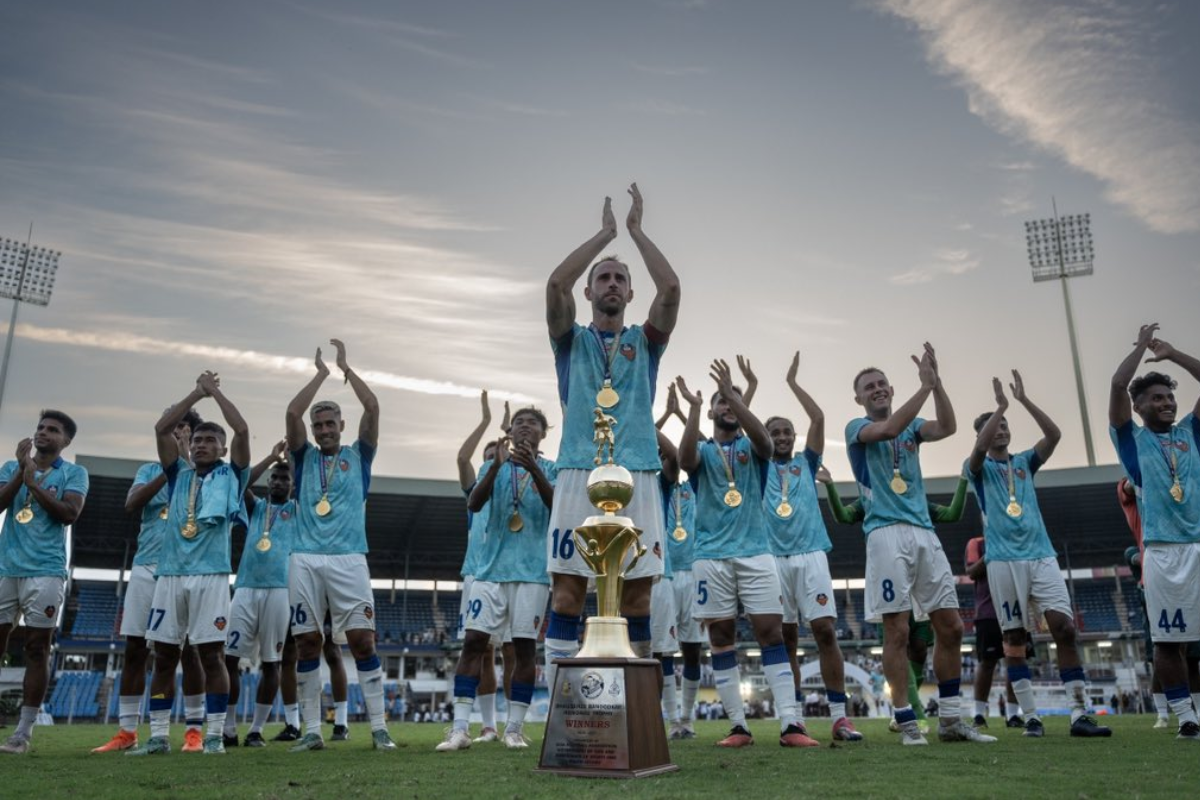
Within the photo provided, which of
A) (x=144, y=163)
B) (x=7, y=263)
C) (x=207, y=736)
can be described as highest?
(x=7, y=263)

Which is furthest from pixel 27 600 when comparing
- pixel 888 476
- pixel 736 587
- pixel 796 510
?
pixel 888 476

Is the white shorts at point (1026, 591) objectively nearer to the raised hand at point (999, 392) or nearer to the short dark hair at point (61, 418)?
the raised hand at point (999, 392)

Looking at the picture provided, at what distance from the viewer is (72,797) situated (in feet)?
13.1

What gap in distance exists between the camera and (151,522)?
29.0 ft

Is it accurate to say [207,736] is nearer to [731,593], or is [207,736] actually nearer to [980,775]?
[731,593]

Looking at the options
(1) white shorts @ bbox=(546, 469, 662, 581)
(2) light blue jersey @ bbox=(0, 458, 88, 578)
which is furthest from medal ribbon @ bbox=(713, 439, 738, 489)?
(2) light blue jersey @ bbox=(0, 458, 88, 578)

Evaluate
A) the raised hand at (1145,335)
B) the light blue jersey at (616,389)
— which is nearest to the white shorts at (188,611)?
the light blue jersey at (616,389)

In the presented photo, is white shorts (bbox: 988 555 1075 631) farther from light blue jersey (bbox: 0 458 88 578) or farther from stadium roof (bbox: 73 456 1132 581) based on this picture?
stadium roof (bbox: 73 456 1132 581)

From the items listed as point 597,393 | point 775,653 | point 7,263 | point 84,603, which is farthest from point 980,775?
point 84,603

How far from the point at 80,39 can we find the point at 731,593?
1101 cm

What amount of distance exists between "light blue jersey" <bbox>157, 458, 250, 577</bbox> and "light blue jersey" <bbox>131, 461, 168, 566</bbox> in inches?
43.3

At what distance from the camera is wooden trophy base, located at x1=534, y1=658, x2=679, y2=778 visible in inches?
160

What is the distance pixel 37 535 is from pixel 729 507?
20.1ft

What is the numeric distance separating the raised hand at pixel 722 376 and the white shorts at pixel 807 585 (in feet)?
7.88
